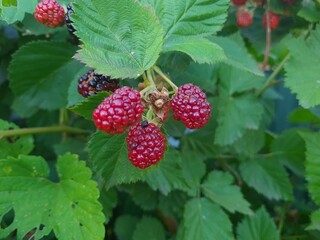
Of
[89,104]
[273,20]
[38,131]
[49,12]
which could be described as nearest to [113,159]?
[89,104]

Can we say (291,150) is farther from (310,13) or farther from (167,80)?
(167,80)

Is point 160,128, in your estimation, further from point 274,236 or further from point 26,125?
point 26,125

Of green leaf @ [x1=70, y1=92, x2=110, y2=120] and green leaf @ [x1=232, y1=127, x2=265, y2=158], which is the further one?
green leaf @ [x1=232, y1=127, x2=265, y2=158]

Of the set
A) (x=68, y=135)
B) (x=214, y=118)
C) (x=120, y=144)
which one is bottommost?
(x=68, y=135)

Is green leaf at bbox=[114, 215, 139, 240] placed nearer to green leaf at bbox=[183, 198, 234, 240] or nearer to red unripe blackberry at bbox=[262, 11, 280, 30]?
green leaf at bbox=[183, 198, 234, 240]

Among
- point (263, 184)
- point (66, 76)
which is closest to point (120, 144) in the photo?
point (66, 76)

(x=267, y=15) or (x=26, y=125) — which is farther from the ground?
(x=267, y=15)

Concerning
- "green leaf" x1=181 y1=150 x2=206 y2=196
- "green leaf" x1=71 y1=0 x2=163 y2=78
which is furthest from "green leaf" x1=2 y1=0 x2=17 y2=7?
"green leaf" x1=181 y1=150 x2=206 y2=196

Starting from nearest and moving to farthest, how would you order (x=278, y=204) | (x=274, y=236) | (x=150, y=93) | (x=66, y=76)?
(x=150, y=93), (x=274, y=236), (x=66, y=76), (x=278, y=204)
